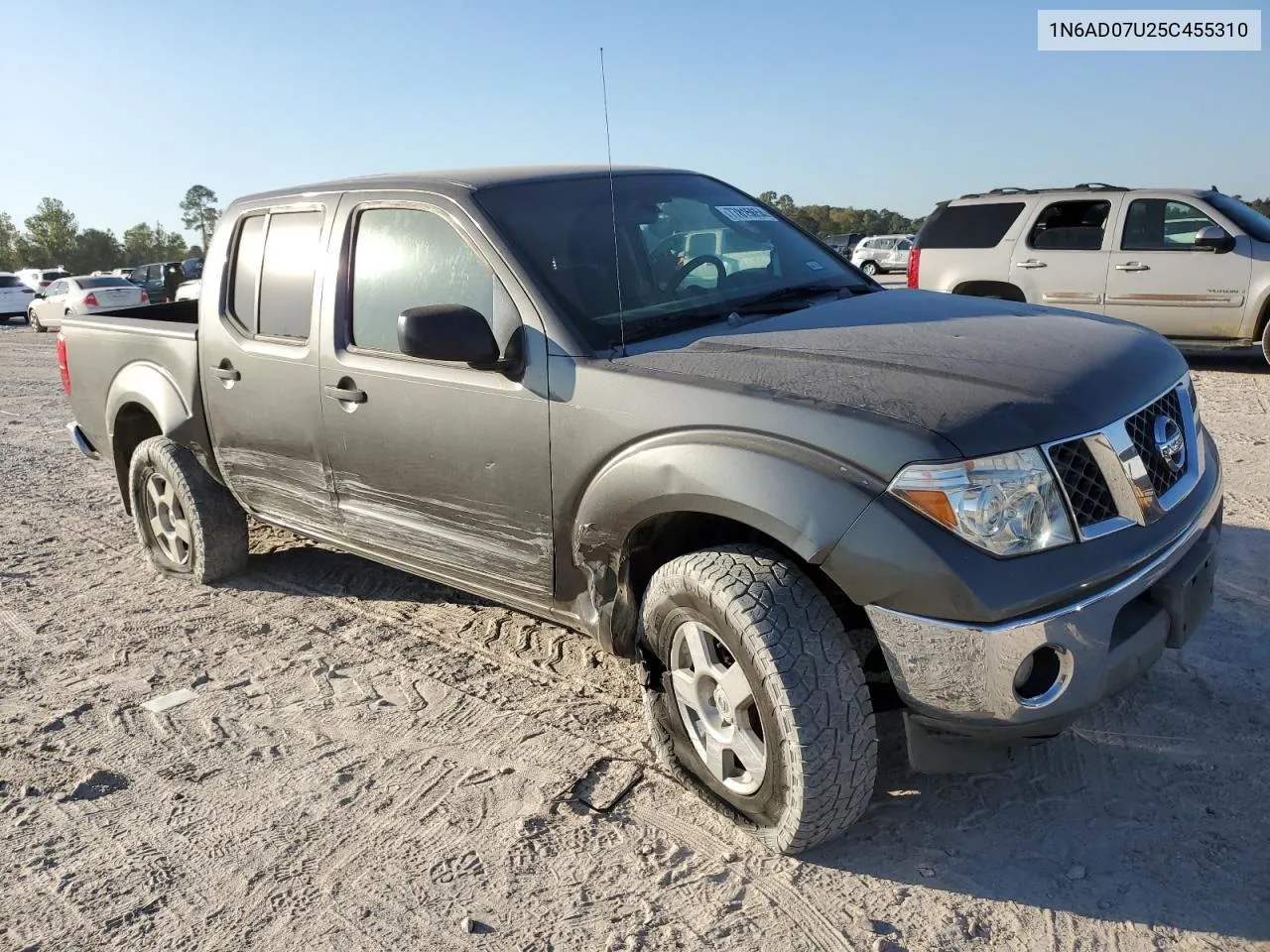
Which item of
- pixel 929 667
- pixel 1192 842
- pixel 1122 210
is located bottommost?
pixel 1192 842

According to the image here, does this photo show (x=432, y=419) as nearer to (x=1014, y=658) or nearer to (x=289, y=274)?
(x=289, y=274)

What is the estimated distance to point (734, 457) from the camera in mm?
2645

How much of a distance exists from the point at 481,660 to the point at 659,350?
5.38 ft

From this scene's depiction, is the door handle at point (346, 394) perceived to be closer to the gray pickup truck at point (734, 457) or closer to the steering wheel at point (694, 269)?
the gray pickup truck at point (734, 457)

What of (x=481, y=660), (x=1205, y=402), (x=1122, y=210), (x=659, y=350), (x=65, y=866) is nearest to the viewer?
(x=65, y=866)

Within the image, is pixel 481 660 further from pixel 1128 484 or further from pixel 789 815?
pixel 1128 484

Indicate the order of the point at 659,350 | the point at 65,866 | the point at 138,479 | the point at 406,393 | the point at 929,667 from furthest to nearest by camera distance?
the point at 138,479 < the point at 406,393 < the point at 659,350 < the point at 65,866 < the point at 929,667

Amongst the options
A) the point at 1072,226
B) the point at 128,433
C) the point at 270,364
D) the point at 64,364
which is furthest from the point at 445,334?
the point at 1072,226

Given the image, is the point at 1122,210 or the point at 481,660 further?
the point at 1122,210

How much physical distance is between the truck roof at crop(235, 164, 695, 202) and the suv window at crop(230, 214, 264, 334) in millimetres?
318

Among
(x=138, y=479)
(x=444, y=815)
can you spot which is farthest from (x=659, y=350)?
(x=138, y=479)

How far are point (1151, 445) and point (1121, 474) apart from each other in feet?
0.91

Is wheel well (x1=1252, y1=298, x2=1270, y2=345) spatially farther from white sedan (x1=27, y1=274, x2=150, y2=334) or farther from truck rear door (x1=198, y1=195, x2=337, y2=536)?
white sedan (x1=27, y1=274, x2=150, y2=334)

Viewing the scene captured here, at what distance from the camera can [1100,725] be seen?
10.9ft
